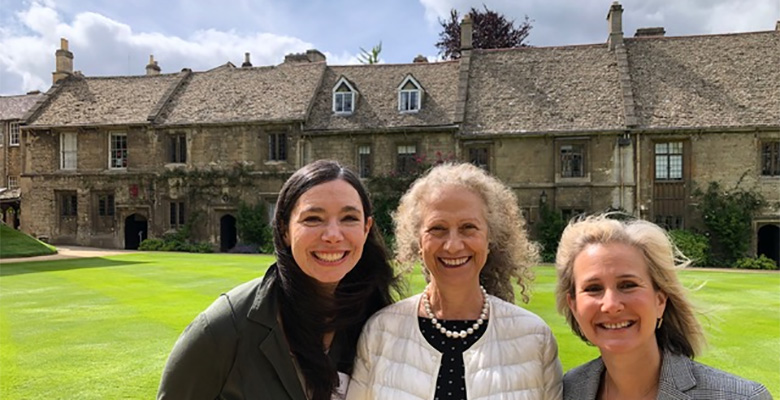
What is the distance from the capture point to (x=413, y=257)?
3.29 metres

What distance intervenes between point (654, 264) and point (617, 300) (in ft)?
0.88

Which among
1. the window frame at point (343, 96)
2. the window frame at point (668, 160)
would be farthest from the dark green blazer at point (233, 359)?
the window frame at point (343, 96)

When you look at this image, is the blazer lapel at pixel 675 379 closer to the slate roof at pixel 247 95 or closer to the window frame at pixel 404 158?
the window frame at pixel 404 158

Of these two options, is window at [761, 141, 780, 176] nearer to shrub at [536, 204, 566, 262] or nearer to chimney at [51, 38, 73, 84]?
shrub at [536, 204, 566, 262]

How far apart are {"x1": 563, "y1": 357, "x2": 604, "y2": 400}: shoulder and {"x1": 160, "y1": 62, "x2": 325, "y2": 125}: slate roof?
2558 centimetres

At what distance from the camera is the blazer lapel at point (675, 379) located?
2.35 metres

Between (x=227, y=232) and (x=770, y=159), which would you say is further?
(x=227, y=232)

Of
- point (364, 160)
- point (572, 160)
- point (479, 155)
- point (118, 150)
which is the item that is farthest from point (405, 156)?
point (118, 150)

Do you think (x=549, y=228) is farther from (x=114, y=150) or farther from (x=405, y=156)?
(x=114, y=150)

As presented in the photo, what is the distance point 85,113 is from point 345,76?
589 inches

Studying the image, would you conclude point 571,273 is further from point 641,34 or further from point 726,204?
point 641,34

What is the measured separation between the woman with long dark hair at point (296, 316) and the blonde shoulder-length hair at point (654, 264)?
3.41ft

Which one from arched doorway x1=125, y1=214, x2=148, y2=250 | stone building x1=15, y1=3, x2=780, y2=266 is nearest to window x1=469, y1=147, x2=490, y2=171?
stone building x1=15, y1=3, x2=780, y2=266

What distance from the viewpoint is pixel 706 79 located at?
25438 millimetres
